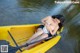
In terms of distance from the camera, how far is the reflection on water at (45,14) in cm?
575

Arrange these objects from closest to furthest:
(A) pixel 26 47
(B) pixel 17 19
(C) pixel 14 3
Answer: (A) pixel 26 47
(B) pixel 17 19
(C) pixel 14 3

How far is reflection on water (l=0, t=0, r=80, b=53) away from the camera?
5.75 metres

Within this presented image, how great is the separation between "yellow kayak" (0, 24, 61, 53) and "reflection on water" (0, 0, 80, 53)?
0.69m

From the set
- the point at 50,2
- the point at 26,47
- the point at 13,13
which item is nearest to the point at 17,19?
the point at 13,13

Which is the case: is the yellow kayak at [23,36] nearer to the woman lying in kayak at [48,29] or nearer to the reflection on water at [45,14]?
the woman lying in kayak at [48,29]

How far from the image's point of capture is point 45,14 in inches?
251

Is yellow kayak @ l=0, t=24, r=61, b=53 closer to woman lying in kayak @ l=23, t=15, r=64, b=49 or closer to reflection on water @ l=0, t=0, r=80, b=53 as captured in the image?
woman lying in kayak @ l=23, t=15, r=64, b=49

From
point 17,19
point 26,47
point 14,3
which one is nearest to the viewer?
point 26,47

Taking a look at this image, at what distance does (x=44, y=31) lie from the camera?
4688 mm

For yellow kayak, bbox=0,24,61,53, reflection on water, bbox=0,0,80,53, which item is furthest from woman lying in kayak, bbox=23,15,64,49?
reflection on water, bbox=0,0,80,53

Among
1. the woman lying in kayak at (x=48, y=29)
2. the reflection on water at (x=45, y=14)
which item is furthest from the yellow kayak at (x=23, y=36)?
the reflection on water at (x=45, y=14)

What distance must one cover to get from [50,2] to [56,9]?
0.93 ft

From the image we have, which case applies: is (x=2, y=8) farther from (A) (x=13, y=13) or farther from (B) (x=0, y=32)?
(B) (x=0, y=32)

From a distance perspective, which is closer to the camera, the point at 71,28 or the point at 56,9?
the point at 71,28
